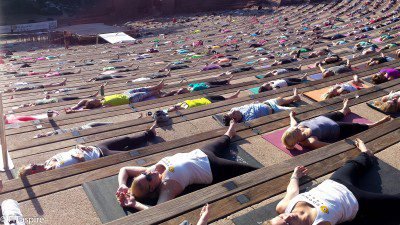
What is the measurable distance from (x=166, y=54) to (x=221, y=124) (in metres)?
14.2

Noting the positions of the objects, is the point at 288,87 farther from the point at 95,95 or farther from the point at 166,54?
the point at 166,54

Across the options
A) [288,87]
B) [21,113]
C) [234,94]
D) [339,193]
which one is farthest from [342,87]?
[21,113]

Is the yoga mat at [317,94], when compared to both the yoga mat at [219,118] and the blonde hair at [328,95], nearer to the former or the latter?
the blonde hair at [328,95]

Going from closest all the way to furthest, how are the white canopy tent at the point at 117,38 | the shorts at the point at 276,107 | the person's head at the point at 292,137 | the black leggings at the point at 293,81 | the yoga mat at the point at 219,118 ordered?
the person's head at the point at 292,137 < the yoga mat at the point at 219,118 < the shorts at the point at 276,107 < the black leggings at the point at 293,81 < the white canopy tent at the point at 117,38

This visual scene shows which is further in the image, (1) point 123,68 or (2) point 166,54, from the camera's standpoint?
(2) point 166,54

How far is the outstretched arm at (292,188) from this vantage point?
14.6ft

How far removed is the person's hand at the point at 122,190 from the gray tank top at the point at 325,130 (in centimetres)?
326

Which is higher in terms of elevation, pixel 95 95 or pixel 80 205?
pixel 80 205

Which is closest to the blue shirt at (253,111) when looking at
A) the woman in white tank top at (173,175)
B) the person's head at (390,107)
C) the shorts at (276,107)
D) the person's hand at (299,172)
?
the shorts at (276,107)

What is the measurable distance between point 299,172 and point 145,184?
80.0 inches

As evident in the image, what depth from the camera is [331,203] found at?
14.0ft

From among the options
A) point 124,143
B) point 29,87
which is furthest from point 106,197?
point 29,87

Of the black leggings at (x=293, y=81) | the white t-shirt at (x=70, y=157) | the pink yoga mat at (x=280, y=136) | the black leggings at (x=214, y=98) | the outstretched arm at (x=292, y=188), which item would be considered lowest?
the black leggings at (x=214, y=98)

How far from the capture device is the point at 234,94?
9922 millimetres
